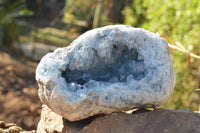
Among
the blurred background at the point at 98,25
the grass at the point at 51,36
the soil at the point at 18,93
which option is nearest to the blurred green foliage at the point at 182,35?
the blurred background at the point at 98,25

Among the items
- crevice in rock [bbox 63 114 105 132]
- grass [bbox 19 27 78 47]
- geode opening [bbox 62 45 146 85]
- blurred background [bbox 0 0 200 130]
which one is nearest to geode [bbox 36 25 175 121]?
geode opening [bbox 62 45 146 85]

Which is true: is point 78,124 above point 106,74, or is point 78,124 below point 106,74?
below

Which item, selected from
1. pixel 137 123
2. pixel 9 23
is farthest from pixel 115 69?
pixel 9 23

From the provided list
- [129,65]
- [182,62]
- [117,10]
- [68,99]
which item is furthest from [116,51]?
[117,10]

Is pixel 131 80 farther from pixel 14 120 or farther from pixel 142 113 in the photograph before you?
pixel 14 120

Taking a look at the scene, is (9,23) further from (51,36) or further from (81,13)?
(81,13)

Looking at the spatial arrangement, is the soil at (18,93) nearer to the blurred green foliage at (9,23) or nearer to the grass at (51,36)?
the blurred green foliage at (9,23)
